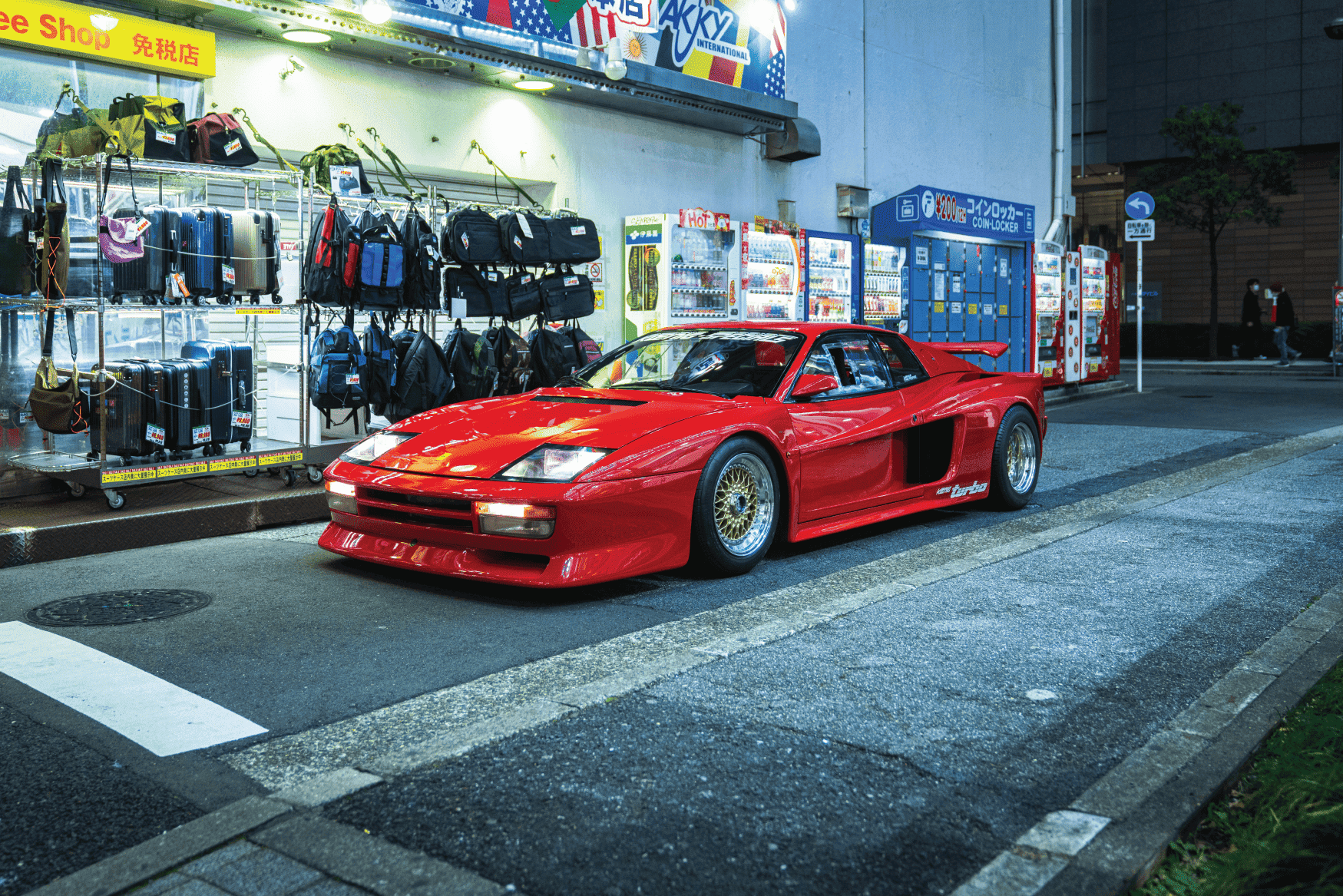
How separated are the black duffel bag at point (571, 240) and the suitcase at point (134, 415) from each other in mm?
3267

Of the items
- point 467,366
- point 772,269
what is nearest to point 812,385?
point 467,366

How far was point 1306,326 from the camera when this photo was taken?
27312 millimetres

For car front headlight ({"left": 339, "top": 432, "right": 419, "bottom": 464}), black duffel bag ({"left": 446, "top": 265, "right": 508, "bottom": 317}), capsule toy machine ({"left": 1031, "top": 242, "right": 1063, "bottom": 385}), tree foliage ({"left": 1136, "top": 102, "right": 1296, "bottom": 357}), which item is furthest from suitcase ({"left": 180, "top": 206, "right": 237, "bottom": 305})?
tree foliage ({"left": 1136, "top": 102, "right": 1296, "bottom": 357})

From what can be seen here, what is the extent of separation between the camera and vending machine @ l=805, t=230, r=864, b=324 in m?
13.6

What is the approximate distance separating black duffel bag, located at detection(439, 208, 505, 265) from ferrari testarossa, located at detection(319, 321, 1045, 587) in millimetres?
2533

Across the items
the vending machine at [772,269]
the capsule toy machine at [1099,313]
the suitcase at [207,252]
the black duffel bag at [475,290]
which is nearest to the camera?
the suitcase at [207,252]

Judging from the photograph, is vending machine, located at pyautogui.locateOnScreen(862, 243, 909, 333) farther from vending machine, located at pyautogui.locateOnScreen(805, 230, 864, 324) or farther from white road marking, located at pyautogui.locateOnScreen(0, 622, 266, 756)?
white road marking, located at pyautogui.locateOnScreen(0, 622, 266, 756)

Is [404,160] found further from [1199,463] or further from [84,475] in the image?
[1199,463]

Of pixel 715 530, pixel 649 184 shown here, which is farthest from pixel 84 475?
pixel 649 184

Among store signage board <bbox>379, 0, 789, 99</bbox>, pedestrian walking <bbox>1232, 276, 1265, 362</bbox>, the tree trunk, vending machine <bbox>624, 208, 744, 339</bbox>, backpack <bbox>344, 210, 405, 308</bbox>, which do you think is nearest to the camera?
backpack <bbox>344, 210, 405, 308</bbox>

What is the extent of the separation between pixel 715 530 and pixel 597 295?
7054 millimetres

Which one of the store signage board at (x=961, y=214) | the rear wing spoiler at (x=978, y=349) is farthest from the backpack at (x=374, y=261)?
the store signage board at (x=961, y=214)

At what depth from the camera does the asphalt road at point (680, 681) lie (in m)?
2.56

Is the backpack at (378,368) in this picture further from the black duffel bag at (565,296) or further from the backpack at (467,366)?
the black duffel bag at (565,296)
